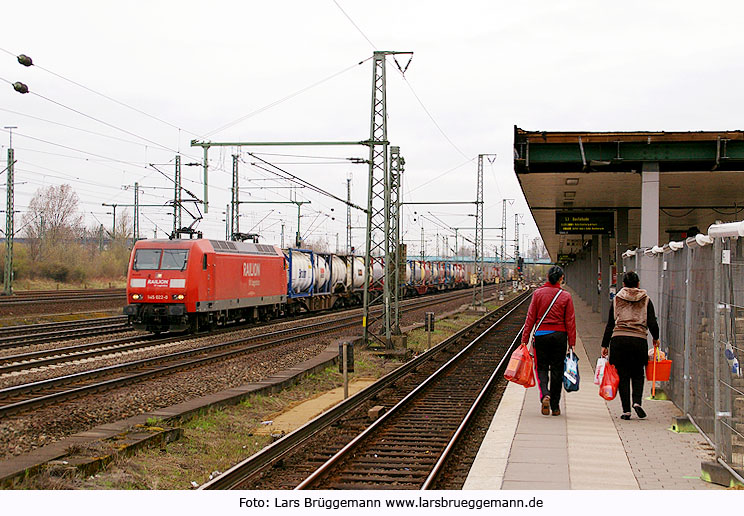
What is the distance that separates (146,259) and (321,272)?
54.2 feet

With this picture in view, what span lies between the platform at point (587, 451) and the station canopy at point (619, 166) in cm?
760

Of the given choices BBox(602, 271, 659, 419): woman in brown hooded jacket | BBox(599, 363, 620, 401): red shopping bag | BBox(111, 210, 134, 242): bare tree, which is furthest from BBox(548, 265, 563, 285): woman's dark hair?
BBox(111, 210, 134, 242): bare tree

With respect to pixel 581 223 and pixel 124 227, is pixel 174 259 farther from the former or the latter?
pixel 124 227

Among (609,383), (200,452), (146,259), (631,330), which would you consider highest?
(146,259)

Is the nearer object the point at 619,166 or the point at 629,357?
the point at 629,357

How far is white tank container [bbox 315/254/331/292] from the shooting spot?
3850 centimetres

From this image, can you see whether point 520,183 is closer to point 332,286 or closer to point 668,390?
point 668,390

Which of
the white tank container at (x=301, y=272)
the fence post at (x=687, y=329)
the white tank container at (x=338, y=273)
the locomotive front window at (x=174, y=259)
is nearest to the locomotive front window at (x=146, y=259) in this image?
the locomotive front window at (x=174, y=259)

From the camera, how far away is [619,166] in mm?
17531

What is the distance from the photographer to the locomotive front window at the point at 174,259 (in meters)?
23.0

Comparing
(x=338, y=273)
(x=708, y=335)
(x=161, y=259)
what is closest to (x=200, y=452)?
(x=708, y=335)

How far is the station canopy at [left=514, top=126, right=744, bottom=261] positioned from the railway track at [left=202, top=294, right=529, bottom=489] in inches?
201

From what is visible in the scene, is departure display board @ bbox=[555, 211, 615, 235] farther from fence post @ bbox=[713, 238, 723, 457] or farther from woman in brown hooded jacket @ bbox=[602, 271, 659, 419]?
fence post @ bbox=[713, 238, 723, 457]

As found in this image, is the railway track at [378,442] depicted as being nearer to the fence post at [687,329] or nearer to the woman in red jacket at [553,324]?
the woman in red jacket at [553,324]
